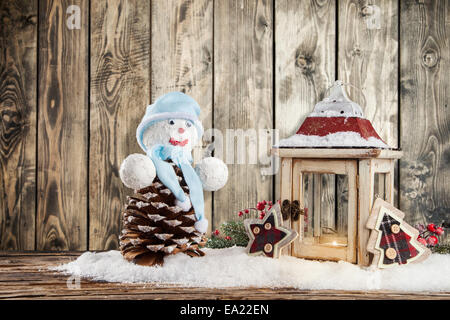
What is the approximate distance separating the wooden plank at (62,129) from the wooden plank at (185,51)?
245 millimetres

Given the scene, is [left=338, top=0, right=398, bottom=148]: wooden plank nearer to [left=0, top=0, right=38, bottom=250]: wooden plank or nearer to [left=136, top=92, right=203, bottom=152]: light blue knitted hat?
[left=136, top=92, right=203, bottom=152]: light blue knitted hat

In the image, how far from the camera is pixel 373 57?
1.39 m

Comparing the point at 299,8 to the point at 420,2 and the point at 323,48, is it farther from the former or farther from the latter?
the point at 420,2

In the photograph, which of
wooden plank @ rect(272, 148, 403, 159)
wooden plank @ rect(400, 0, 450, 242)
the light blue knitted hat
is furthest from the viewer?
wooden plank @ rect(400, 0, 450, 242)

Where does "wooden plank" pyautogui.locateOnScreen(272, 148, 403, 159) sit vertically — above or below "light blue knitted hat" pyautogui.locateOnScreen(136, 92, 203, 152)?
below

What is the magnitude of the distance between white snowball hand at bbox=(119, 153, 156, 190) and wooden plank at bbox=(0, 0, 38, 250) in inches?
21.3

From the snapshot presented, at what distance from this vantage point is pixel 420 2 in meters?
1.38

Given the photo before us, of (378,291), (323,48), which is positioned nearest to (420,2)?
(323,48)

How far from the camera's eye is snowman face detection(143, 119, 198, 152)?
43.8 inches

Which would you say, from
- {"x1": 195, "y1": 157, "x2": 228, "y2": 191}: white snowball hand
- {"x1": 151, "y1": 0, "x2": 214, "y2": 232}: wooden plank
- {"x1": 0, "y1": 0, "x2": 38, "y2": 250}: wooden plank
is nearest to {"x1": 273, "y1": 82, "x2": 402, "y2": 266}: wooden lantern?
{"x1": 195, "y1": 157, "x2": 228, "y2": 191}: white snowball hand

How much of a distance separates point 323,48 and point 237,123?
Answer: 15.2 inches

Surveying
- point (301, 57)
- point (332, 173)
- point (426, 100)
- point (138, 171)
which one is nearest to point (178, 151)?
point (138, 171)
